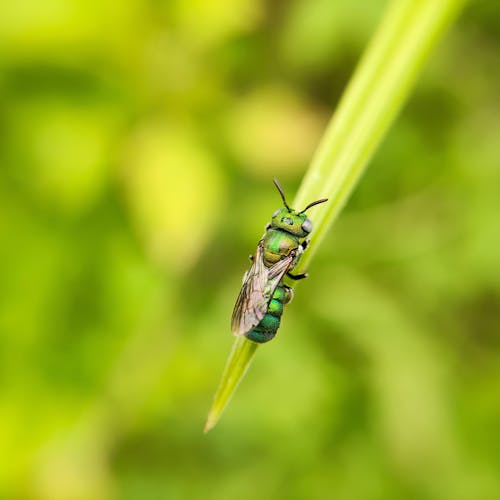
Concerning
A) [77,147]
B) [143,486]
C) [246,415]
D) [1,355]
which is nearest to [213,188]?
[77,147]

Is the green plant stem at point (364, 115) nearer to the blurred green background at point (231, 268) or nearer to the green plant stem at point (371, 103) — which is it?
the green plant stem at point (371, 103)

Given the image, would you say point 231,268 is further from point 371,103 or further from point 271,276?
point 371,103

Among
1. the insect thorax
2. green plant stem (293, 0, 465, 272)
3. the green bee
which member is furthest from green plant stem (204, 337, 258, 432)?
the insect thorax

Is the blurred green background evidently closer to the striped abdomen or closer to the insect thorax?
the insect thorax

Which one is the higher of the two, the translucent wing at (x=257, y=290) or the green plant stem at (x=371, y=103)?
the green plant stem at (x=371, y=103)

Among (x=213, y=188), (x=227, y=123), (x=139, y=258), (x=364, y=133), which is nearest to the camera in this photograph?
(x=364, y=133)

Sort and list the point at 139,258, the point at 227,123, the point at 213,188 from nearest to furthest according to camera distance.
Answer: the point at 213,188, the point at 227,123, the point at 139,258

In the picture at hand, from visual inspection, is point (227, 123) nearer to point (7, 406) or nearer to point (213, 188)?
point (213, 188)

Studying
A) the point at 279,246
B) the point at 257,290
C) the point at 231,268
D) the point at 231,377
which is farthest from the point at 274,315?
the point at 231,268

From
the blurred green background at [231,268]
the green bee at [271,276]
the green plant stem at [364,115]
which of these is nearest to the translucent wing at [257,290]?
the green bee at [271,276]
